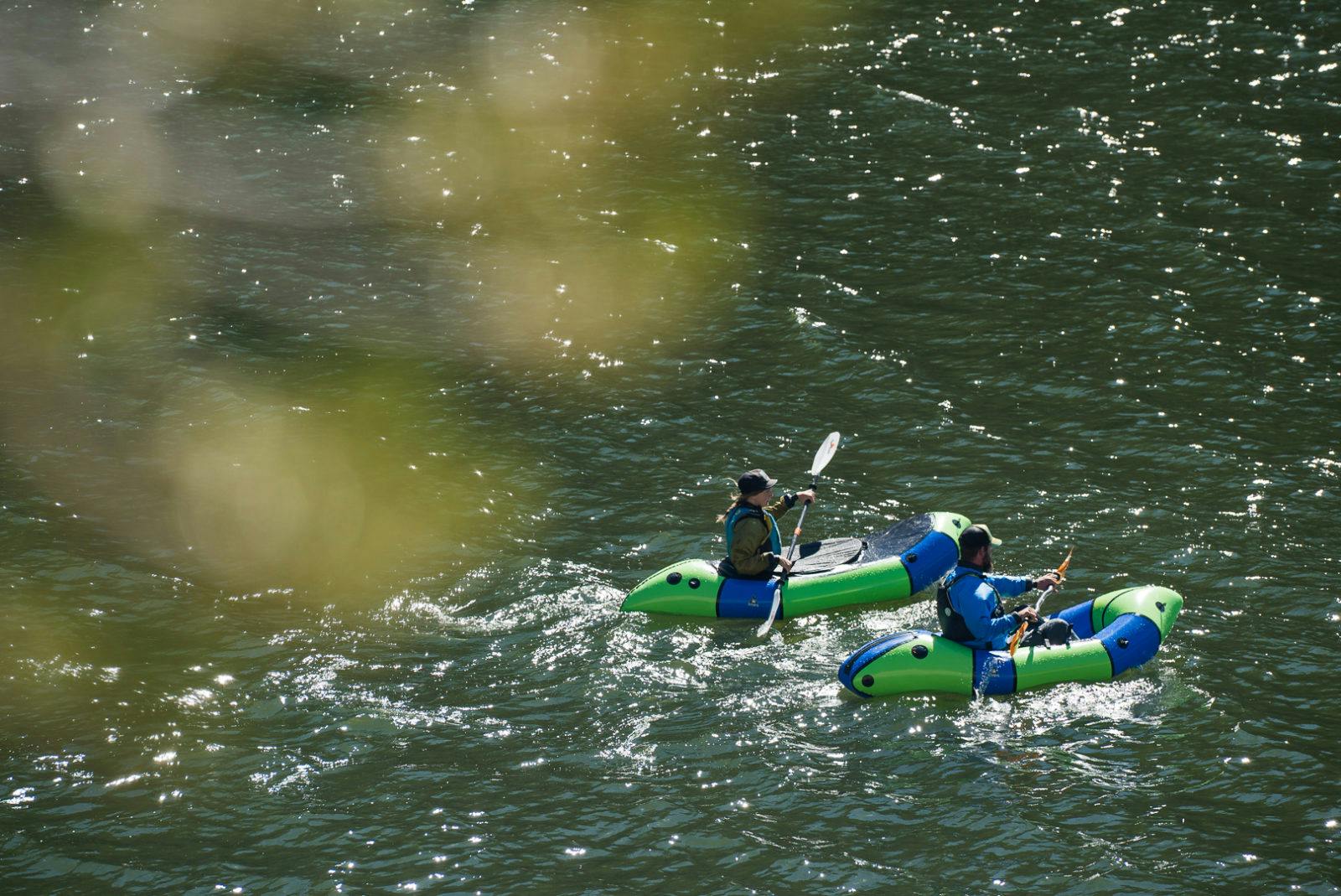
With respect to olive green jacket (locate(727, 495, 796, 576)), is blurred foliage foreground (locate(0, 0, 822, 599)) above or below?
above

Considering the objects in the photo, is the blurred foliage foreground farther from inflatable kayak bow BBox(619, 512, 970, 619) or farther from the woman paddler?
the woman paddler

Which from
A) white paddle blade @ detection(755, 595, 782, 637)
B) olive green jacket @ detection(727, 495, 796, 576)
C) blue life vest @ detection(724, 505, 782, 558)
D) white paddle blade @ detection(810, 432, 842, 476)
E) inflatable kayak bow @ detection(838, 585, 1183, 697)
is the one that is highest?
Answer: white paddle blade @ detection(810, 432, 842, 476)

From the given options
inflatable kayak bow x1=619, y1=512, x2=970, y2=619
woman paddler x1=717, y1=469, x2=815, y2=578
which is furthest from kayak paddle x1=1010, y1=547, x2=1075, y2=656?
woman paddler x1=717, y1=469, x2=815, y2=578

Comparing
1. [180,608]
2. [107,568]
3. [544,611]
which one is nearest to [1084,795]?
[544,611]

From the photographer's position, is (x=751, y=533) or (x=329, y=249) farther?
(x=329, y=249)

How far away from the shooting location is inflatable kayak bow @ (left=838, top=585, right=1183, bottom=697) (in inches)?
439

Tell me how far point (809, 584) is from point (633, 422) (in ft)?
13.2

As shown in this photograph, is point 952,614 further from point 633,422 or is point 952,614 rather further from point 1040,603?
point 633,422

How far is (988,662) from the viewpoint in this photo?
11273mm

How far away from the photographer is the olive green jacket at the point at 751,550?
12773 mm

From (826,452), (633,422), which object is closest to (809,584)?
(826,452)

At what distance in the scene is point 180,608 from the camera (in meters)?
13.0

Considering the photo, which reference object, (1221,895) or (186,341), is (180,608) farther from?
(1221,895)

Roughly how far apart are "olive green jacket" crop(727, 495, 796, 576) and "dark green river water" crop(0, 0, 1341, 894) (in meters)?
0.62
